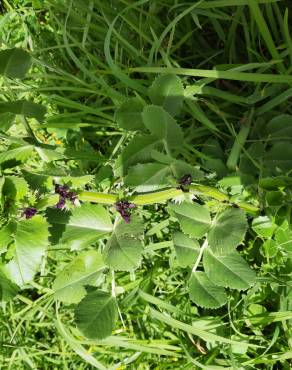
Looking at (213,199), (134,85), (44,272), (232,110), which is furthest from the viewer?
(44,272)

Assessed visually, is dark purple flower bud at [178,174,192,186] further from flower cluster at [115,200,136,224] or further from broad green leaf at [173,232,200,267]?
broad green leaf at [173,232,200,267]

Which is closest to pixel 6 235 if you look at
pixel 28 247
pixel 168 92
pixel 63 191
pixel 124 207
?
pixel 28 247

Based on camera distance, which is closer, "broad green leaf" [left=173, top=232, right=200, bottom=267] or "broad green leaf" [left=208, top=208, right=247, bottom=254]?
"broad green leaf" [left=208, top=208, right=247, bottom=254]

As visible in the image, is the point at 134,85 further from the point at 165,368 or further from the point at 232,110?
the point at 165,368

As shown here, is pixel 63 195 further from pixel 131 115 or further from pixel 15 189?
pixel 131 115

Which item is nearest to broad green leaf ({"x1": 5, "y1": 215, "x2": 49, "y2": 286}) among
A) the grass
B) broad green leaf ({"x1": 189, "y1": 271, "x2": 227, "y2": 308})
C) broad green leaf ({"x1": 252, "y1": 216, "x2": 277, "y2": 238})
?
the grass

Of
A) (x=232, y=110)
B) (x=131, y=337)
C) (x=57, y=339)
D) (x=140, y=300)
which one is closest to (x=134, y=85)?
(x=232, y=110)

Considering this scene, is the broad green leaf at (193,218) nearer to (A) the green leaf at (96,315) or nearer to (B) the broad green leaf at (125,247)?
(B) the broad green leaf at (125,247)
